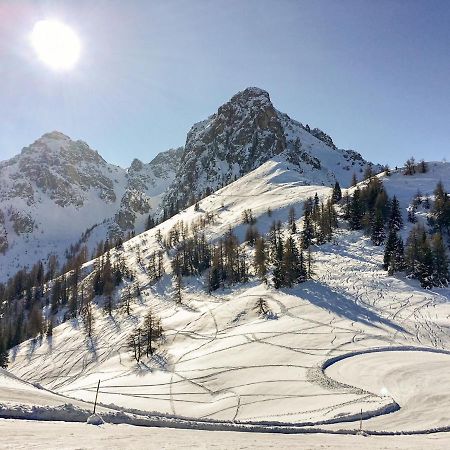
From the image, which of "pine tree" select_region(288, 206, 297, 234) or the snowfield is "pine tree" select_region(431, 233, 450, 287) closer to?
the snowfield

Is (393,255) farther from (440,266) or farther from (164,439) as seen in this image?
(164,439)

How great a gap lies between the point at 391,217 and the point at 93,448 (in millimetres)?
101590

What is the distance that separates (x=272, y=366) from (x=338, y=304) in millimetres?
25457

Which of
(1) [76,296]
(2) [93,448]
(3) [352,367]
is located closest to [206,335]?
(3) [352,367]

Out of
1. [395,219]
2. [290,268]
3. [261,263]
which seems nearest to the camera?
[290,268]

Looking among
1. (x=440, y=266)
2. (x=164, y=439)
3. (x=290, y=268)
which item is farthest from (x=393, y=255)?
(x=164, y=439)

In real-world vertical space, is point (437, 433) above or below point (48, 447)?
below

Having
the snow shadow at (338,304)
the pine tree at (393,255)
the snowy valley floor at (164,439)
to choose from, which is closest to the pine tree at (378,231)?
the pine tree at (393,255)

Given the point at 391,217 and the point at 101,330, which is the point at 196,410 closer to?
the point at 101,330

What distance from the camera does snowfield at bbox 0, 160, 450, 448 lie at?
2389 centimetres

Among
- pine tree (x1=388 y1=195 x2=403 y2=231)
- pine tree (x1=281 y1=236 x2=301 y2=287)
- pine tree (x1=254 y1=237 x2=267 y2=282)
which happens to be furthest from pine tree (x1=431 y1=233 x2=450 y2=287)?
→ pine tree (x1=254 y1=237 x2=267 y2=282)

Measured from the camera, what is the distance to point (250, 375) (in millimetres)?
48219

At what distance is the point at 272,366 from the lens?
50031 millimetres

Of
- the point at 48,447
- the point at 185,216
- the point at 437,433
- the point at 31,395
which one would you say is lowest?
the point at 437,433
